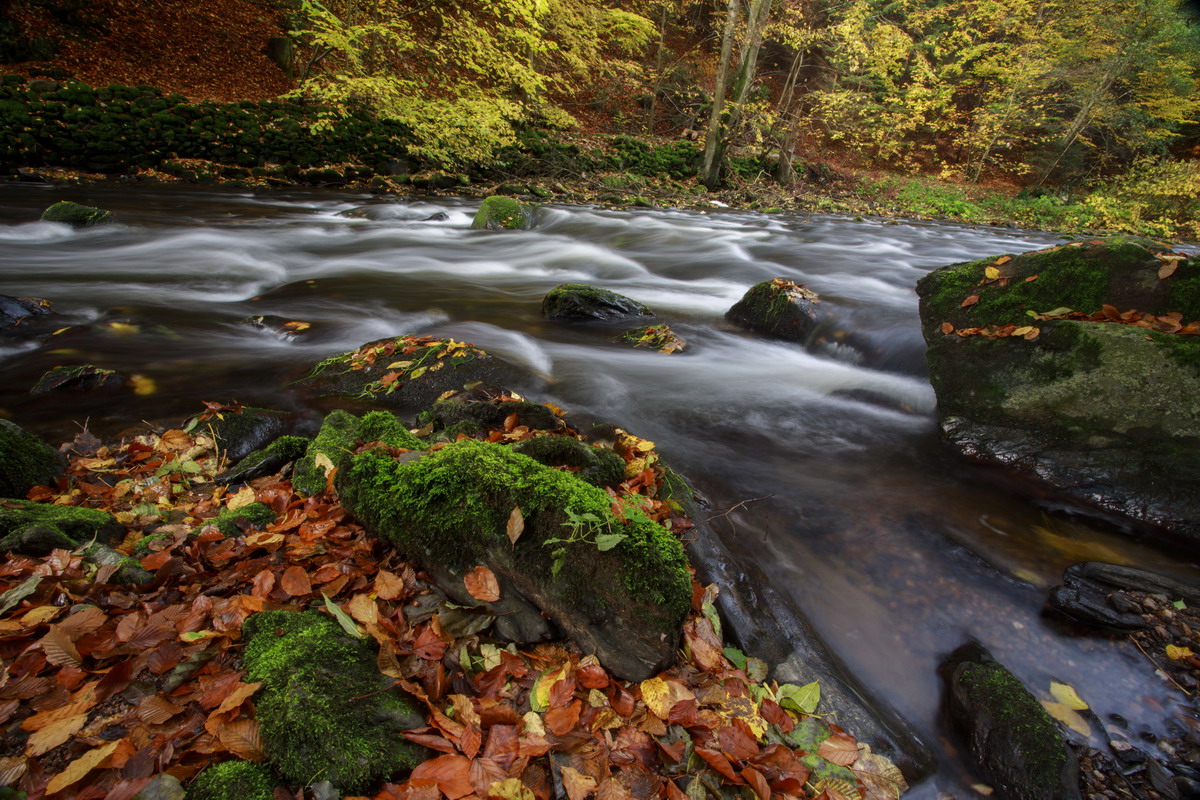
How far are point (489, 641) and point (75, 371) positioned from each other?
15.6 ft

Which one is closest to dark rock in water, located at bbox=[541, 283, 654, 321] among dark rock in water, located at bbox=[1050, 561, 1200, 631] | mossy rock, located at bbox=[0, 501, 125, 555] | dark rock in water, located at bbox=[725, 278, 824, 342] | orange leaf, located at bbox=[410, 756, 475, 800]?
dark rock in water, located at bbox=[725, 278, 824, 342]

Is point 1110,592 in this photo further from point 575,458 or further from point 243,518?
point 243,518

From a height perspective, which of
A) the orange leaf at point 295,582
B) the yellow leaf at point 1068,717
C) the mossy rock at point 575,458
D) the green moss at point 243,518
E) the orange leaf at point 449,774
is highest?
the mossy rock at point 575,458

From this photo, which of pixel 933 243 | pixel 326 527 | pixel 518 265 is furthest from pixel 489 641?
pixel 933 243

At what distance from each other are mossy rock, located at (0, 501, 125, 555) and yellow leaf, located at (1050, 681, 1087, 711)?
4.56m

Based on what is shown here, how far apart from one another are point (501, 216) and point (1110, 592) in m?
12.3

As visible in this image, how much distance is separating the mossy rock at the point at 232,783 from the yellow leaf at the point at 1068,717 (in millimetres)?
3172

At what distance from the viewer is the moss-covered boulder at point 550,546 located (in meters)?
2.27

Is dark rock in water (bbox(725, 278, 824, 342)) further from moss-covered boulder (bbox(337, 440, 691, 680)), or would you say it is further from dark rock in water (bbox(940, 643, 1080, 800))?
moss-covered boulder (bbox(337, 440, 691, 680))

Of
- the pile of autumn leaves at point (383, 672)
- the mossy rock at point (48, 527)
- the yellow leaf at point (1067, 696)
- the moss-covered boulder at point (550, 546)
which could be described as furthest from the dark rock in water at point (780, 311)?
the mossy rock at point (48, 527)

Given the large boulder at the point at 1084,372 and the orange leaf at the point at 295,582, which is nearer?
the orange leaf at the point at 295,582

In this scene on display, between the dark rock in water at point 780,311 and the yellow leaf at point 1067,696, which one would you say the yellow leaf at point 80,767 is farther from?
the dark rock in water at point 780,311

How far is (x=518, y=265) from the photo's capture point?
35.4 feet

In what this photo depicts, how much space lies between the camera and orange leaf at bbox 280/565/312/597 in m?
2.45
